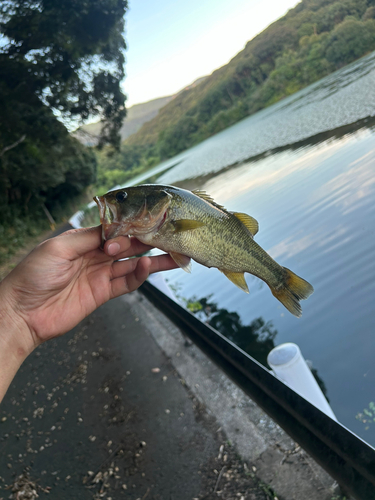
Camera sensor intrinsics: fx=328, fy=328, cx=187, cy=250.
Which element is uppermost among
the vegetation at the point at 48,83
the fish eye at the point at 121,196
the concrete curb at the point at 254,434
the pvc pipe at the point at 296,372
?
the vegetation at the point at 48,83

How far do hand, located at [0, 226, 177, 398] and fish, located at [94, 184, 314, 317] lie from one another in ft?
0.87

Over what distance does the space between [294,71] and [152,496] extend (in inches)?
3049

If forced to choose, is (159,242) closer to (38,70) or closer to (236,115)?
(38,70)

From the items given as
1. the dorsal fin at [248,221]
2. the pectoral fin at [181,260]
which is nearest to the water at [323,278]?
the dorsal fin at [248,221]

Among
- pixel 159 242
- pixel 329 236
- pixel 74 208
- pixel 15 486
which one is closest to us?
pixel 159 242

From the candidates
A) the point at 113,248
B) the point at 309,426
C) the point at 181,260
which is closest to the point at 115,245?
the point at 113,248

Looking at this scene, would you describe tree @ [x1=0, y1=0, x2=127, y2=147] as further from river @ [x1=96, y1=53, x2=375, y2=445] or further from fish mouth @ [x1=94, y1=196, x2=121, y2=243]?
fish mouth @ [x1=94, y1=196, x2=121, y2=243]

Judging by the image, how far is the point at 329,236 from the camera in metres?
8.27

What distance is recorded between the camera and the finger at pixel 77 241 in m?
2.51

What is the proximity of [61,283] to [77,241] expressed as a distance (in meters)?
0.46

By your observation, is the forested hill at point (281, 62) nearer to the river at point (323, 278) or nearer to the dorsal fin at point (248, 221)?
the river at point (323, 278)

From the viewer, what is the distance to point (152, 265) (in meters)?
3.05

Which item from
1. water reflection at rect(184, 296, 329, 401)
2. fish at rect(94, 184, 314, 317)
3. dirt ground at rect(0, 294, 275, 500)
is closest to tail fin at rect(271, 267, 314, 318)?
fish at rect(94, 184, 314, 317)

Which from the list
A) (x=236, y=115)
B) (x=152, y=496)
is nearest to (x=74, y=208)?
(x=152, y=496)
